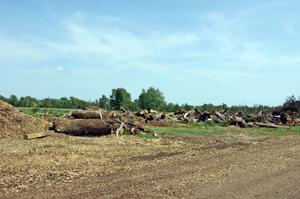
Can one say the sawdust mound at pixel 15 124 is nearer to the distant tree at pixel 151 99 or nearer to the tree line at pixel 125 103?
the tree line at pixel 125 103

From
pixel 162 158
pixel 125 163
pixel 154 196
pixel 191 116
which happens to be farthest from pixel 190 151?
pixel 191 116

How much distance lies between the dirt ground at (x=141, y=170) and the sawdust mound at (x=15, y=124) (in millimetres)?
1217

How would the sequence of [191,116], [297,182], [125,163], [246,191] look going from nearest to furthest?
1. [246,191]
2. [297,182]
3. [125,163]
4. [191,116]

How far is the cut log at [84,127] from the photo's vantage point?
23406 millimetres

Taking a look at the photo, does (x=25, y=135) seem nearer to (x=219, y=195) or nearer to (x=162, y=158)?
(x=162, y=158)

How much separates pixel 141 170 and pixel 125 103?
4788cm

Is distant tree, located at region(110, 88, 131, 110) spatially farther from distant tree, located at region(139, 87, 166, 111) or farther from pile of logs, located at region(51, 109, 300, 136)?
pile of logs, located at region(51, 109, 300, 136)

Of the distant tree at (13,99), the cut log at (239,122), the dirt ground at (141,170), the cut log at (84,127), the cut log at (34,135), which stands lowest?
the dirt ground at (141,170)

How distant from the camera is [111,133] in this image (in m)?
24.2

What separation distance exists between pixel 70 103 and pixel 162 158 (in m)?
52.5

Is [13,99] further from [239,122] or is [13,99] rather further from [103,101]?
[239,122]

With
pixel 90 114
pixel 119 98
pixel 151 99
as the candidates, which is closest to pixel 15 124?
pixel 90 114

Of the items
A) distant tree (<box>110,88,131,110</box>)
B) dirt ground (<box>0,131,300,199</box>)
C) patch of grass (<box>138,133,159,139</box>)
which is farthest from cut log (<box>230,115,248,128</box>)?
distant tree (<box>110,88,131,110</box>)

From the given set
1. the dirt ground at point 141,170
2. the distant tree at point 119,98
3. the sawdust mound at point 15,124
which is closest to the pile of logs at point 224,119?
the sawdust mound at point 15,124
